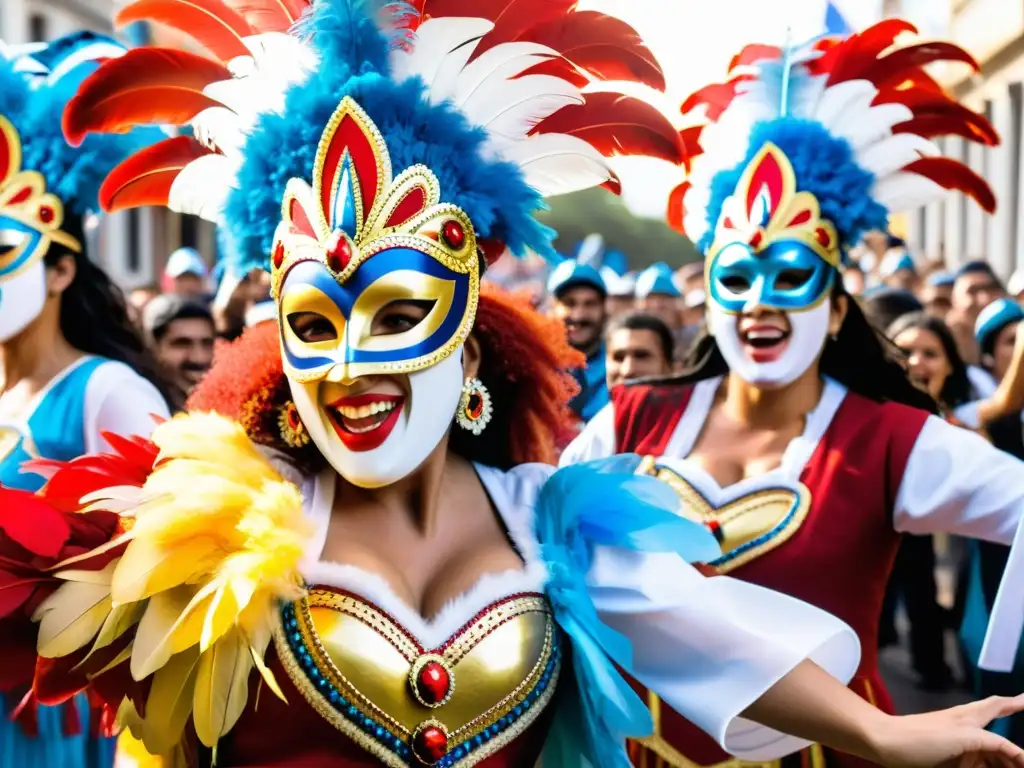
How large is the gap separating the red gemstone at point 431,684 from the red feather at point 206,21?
1.15 m

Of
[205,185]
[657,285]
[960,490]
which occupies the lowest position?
[657,285]

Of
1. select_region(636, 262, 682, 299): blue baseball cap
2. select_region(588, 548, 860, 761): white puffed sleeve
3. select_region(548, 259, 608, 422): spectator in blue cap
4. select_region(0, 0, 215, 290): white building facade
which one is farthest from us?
select_region(0, 0, 215, 290): white building facade

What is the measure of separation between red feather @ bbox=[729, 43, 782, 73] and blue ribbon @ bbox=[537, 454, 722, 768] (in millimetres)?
2181

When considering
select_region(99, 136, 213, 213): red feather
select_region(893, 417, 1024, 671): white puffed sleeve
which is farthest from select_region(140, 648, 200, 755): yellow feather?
select_region(893, 417, 1024, 671): white puffed sleeve

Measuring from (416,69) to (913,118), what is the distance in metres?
2.34

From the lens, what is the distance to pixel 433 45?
8.80ft

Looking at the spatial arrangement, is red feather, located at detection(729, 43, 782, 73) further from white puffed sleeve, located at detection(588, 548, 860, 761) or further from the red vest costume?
white puffed sleeve, located at detection(588, 548, 860, 761)

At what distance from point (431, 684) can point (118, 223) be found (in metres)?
25.8

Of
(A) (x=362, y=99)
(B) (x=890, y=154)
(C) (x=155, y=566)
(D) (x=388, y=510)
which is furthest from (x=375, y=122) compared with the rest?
(B) (x=890, y=154)

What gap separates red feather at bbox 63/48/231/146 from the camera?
8.86 feet

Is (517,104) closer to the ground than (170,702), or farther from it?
farther from it

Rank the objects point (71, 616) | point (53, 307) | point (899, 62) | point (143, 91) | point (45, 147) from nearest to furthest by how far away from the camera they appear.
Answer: point (71, 616) < point (143, 91) < point (45, 147) < point (53, 307) < point (899, 62)

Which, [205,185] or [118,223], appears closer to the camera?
[205,185]

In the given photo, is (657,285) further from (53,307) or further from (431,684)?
(431,684)
